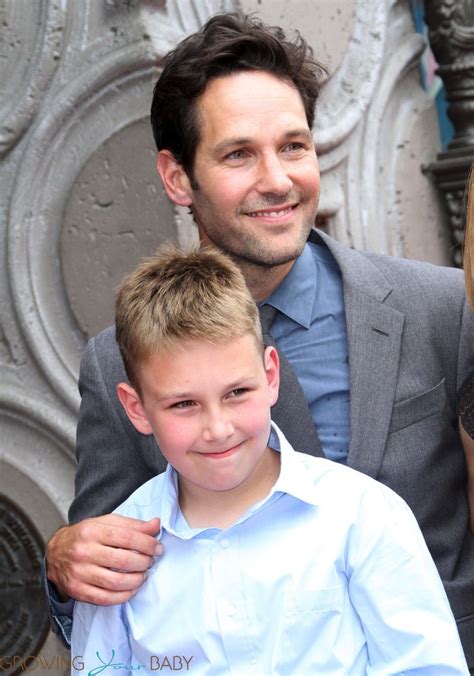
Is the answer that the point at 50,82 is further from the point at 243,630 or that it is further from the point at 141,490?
the point at 243,630

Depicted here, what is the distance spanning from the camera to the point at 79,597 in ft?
6.25

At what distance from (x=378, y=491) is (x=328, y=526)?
0.33ft

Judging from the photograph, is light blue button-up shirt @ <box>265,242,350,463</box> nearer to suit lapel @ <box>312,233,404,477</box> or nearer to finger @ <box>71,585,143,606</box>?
suit lapel @ <box>312,233,404,477</box>

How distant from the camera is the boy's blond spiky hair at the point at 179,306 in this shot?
69.5 inches

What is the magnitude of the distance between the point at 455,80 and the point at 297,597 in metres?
2.69

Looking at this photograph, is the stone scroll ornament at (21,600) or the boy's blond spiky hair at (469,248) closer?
the boy's blond spiky hair at (469,248)

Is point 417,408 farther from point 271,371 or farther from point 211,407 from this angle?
point 211,407

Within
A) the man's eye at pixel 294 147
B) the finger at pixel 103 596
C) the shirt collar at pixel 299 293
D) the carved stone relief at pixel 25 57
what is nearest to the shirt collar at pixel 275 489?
the finger at pixel 103 596

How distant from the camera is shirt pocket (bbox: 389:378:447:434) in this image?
2.17 metres

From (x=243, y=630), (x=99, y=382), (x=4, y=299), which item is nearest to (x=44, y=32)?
(x=4, y=299)

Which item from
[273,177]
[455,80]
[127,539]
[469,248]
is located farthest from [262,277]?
[455,80]

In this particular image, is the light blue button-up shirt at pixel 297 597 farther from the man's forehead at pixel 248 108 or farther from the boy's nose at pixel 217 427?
the man's forehead at pixel 248 108

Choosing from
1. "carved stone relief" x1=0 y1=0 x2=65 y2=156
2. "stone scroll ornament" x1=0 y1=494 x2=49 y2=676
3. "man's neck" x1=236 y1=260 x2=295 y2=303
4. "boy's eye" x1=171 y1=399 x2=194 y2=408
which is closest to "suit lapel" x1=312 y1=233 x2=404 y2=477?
"man's neck" x1=236 y1=260 x2=295 y2=303

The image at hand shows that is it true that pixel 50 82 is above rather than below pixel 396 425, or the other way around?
above
